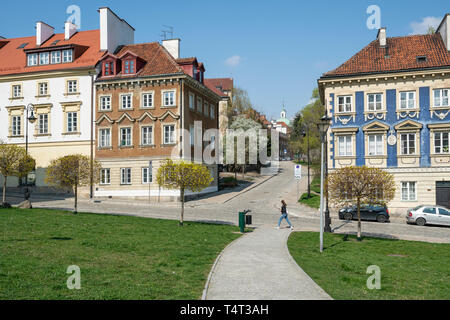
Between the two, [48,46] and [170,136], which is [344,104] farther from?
[48,46]

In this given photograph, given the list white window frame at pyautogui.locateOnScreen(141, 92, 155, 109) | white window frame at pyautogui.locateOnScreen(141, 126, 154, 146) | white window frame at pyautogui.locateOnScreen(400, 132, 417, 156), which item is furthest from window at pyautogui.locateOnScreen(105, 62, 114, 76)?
white window frame at pyautogui.locateOnScreen(400, 132, 417, 156)

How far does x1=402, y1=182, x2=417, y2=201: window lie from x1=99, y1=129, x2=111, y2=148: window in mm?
26406

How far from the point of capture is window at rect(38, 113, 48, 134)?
1505 inches

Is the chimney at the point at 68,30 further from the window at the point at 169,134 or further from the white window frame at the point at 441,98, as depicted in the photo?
the white window frame at the point at 441,98

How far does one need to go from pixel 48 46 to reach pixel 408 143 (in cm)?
3534

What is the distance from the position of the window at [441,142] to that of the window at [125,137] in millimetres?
26286

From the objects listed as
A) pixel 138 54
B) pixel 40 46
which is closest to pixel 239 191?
pixel 138 54

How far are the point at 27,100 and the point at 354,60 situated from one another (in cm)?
3148

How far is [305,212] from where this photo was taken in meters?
30.6

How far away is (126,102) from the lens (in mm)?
36500

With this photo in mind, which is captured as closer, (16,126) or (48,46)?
(16,126)

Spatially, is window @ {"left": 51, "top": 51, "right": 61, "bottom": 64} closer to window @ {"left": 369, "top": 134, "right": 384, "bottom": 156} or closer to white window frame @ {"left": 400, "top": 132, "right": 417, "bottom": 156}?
window @ {"left": 369, "top": 134, "right": 384, "bottom": 156}

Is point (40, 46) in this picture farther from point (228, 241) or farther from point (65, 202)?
point (228, 241)

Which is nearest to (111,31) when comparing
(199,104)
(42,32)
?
(42,32)
